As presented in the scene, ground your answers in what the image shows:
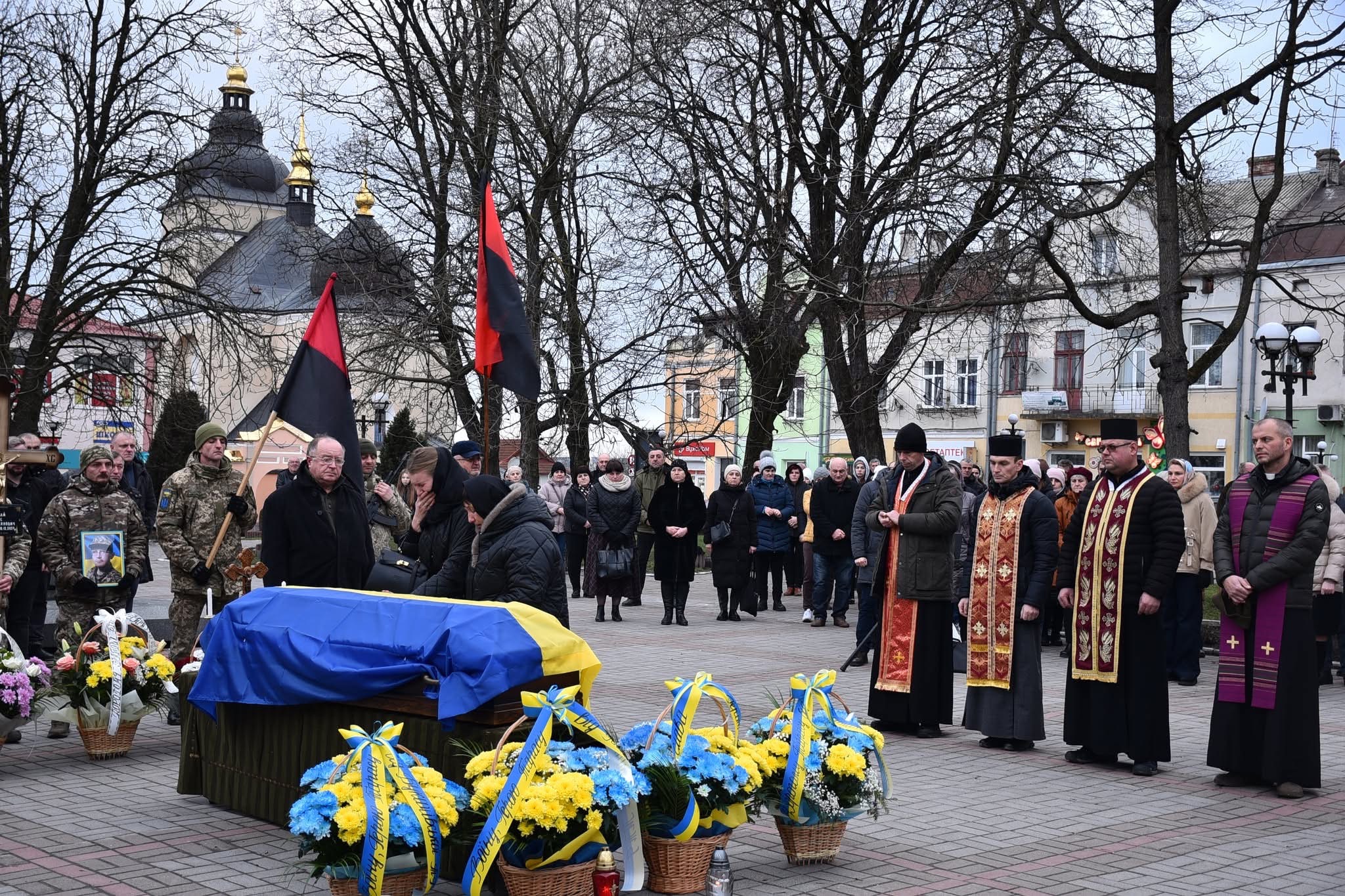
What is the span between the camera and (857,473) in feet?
59.8

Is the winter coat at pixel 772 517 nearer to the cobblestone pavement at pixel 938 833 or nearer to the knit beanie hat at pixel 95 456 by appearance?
the cobblestone pavement at pixel 938 833

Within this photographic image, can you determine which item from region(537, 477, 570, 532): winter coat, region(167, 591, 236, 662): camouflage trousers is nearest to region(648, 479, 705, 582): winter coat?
region(537, 477, 570, 532): winter coat

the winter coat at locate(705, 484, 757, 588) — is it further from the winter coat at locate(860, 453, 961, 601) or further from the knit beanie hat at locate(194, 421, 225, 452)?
the knit beanie hat at locate(194, 421, 225, 452)

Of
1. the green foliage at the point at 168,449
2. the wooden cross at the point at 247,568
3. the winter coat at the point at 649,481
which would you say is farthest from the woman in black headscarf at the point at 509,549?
the green foliage at the point at 168,449

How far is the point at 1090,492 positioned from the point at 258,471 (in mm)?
61347

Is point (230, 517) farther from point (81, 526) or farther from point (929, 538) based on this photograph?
point (929, 538)

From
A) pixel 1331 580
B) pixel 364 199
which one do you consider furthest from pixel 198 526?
pixel 364 199

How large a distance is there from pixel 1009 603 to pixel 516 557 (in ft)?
12.6

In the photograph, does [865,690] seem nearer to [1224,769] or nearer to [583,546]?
[1224,769]

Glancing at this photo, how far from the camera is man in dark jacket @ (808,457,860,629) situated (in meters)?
16.9

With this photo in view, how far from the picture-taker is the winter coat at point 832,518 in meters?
16.9

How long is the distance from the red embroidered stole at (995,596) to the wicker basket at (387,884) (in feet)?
16.3

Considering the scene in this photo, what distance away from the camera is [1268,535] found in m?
8.20

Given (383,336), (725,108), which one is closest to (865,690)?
(725,108)
